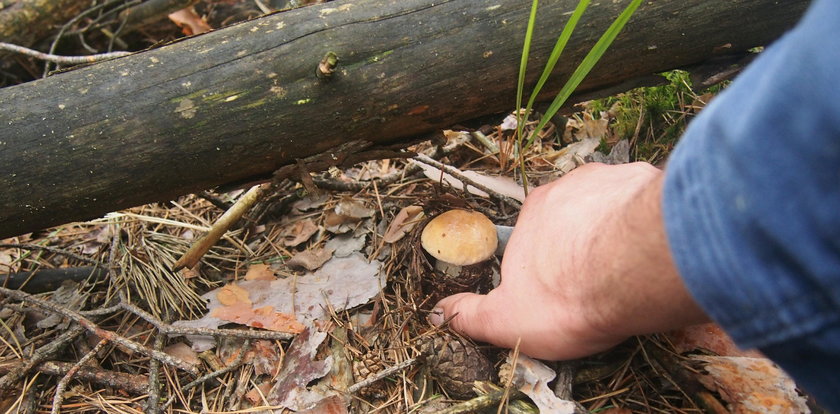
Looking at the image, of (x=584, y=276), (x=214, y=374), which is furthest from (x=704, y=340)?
(x=214, y=374)

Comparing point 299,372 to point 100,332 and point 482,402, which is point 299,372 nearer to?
point 482,402

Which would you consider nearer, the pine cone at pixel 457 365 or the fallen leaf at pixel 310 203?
the pine cone at pixel 457 365

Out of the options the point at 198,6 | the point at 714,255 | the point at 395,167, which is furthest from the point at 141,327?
the point at 198,6

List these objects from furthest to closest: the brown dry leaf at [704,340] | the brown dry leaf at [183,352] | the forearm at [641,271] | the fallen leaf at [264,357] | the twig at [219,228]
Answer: the twig at [219,228] < the brown dry leaf at [183,352] < the fallen leaf at [264,357] < the brown dry leaf at [704,340] < the forearm at [641,271]

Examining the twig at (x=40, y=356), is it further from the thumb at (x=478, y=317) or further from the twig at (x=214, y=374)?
the thumb at (x=478, y=317)

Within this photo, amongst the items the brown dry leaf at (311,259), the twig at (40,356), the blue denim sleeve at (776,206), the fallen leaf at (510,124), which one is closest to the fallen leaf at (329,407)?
the brown dry leaf at (311,259)
